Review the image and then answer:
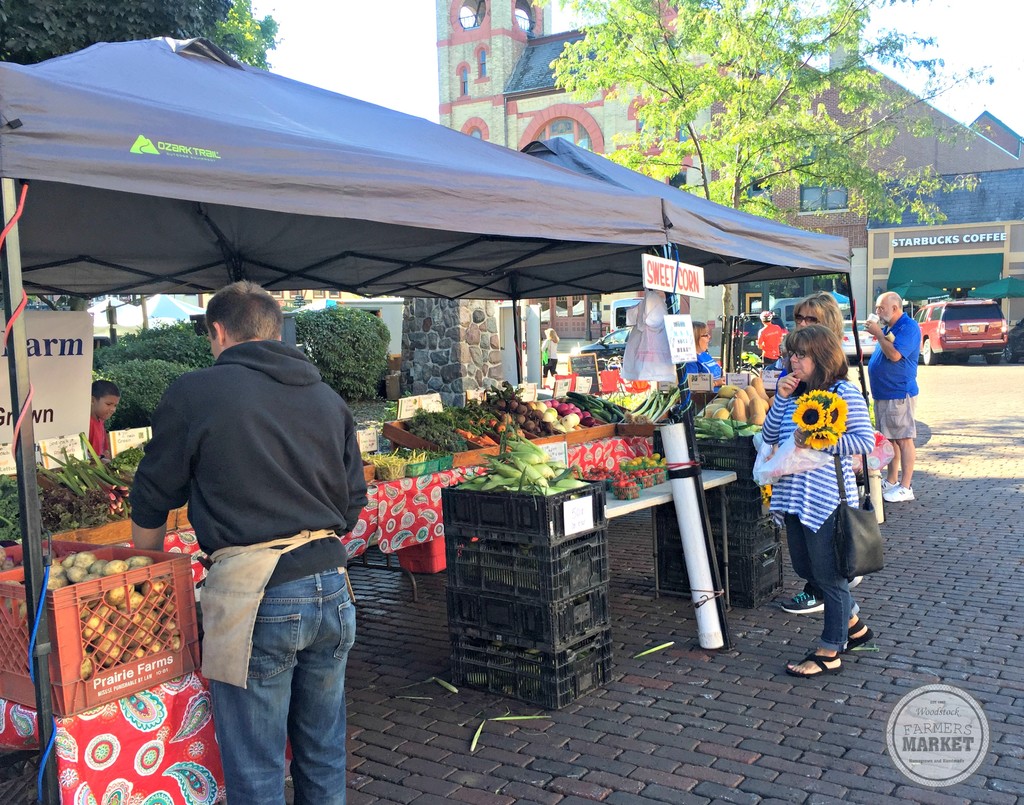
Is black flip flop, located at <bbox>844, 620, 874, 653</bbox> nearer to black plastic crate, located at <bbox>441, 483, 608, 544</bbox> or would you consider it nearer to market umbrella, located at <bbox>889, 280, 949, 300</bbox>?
black plastic crate, located at <bbox>441, 483, 608, 544</bbox>

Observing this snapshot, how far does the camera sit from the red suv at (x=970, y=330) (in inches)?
1054

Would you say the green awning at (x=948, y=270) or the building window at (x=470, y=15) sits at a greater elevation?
the building window at (x=470, y=15)

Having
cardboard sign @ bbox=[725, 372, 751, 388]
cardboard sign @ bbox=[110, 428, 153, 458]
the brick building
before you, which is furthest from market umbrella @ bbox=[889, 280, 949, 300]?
cardboard sign @ bbox=[110, 428, 153, 458]

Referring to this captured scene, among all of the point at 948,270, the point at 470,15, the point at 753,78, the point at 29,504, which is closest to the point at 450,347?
the point at 753,78

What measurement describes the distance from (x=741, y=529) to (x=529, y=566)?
214 cm

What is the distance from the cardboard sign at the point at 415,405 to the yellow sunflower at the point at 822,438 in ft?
12.8

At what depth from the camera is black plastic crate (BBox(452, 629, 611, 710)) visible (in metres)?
4.43

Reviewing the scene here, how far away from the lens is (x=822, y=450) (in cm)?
462

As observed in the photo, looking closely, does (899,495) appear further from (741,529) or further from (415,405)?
(415,405)

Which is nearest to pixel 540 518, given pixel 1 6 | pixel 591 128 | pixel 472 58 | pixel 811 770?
pixel 811 770

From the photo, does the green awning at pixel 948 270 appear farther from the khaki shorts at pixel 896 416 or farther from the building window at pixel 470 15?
the khaki shorts at pixel 896 416

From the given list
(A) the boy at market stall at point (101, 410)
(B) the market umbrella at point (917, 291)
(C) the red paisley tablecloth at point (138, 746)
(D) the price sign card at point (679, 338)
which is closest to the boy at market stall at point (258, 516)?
(C) the red paisley tablecloth at point (138, 746)

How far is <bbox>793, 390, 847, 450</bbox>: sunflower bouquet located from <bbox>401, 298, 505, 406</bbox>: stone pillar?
10.9m

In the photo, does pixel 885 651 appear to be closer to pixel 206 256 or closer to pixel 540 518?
pixel 540 518
